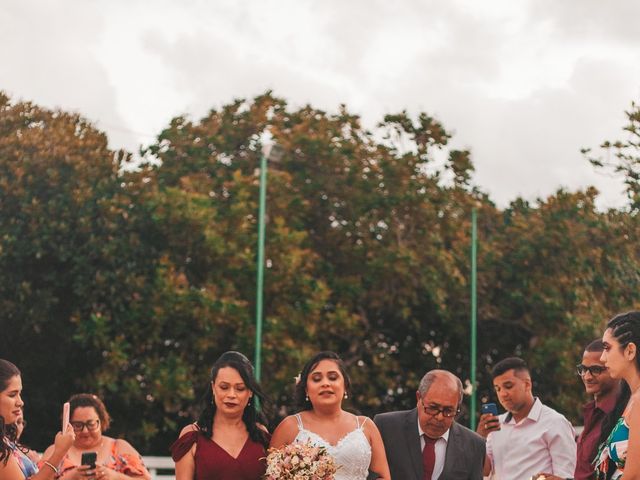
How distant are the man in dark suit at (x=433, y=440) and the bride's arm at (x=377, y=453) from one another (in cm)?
8

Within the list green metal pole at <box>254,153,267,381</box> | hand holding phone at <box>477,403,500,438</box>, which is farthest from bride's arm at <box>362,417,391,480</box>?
green metal pole at <box>254,153,267,381</box>

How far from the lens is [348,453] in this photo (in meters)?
7.85

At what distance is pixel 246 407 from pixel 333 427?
57 centimetres

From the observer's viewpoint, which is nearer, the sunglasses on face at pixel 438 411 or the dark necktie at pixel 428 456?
the sunglasses on face at pixel 438 411

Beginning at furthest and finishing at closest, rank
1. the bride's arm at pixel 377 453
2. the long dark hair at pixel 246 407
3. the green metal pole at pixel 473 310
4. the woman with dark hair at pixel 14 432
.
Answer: the green metal pole at pixel 473 310 → the bride's arm at pixel 377 453 → the long dark hair at pixel 246 407 → the woman with dark hair at pixel 14 432

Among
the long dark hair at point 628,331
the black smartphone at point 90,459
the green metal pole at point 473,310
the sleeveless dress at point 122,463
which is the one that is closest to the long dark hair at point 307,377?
the black smartphone at point 90,459

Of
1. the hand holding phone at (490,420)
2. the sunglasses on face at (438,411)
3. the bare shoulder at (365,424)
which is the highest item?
the hand holding phone at (490,420)

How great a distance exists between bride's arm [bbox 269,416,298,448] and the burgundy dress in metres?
0.11

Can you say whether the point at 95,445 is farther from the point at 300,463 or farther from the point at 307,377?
the point at 300,463

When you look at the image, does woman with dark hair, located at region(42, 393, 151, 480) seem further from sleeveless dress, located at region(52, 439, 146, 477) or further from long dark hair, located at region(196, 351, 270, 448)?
long dark hair, located at region(196, 351, 270, 448)

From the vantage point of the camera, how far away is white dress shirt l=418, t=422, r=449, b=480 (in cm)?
800

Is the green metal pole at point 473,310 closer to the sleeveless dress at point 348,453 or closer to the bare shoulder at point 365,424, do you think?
the bare shoulder at point 365,424

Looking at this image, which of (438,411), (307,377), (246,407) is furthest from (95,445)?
(438,411)

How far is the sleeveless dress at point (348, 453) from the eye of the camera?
7.83 m
